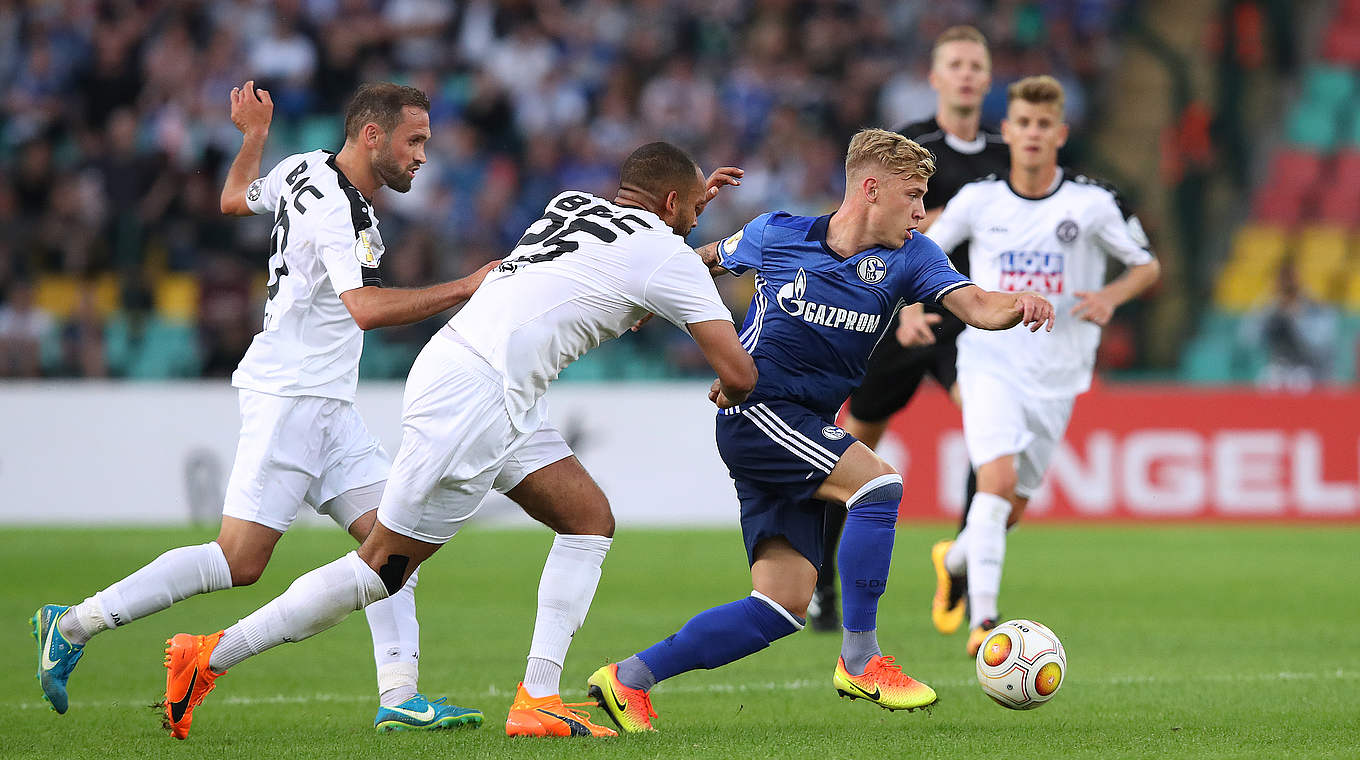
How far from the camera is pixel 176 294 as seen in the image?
16281mm

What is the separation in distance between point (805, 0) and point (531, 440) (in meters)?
15.2

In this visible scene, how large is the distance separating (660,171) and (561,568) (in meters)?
1.42

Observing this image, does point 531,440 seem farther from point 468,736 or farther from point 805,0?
point 805,0

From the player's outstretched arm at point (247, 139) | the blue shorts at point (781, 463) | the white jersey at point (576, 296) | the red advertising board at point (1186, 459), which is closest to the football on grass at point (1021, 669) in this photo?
the blue shorts at point (781, 463)

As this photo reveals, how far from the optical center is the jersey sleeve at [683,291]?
526 cm

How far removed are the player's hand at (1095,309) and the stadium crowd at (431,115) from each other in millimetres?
8103

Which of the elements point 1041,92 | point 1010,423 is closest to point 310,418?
point 1010,423

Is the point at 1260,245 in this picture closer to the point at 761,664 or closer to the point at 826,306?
the point at 761,664

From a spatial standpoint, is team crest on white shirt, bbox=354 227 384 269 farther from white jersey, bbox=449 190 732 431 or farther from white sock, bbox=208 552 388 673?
white sock, bbox=208 552 388 673

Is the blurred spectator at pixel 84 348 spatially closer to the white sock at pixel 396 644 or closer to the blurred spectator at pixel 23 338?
the blurred spectator at pixel 23 338

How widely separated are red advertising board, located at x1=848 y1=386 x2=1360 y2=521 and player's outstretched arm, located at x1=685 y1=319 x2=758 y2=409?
9.63m

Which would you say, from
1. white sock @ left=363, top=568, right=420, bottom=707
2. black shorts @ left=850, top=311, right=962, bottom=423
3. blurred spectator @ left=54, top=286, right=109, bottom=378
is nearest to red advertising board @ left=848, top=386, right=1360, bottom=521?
black shorts @ left=850, top=311, right=962, bottom=423

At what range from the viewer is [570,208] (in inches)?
220

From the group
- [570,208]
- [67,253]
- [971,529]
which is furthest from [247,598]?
[67,253]
